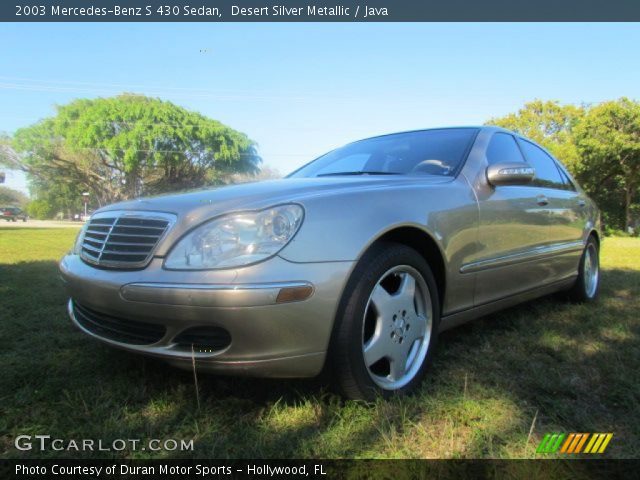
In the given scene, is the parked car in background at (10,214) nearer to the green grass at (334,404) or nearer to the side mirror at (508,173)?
the green grass at (334,404)

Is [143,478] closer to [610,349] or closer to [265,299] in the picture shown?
[265,299]

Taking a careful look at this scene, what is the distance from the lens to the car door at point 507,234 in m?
2.48

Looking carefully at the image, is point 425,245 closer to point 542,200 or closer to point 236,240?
point 236,240

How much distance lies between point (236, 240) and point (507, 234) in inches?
71.3

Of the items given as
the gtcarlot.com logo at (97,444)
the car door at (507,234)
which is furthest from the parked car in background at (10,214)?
the car door at (507,234)

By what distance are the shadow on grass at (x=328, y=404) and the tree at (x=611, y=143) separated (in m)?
26.6

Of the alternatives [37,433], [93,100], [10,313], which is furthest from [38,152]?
[37,433]

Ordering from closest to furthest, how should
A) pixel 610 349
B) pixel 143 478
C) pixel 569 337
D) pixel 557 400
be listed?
pixel 143 478 → pixel 557 400 → pixel 610 349 → pixel 569 337

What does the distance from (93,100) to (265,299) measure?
130 ft

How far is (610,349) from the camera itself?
8.42 ft

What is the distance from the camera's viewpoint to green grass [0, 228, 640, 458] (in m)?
1.56

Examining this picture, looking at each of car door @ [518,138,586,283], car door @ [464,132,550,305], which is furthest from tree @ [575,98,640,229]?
car door @ [464,132,550,305]

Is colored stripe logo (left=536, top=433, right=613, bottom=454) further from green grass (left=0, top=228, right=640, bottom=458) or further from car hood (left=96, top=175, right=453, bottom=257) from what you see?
car hood (left=96, top=175, right=453, bottom=257)

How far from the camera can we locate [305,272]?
1606 millimetres
